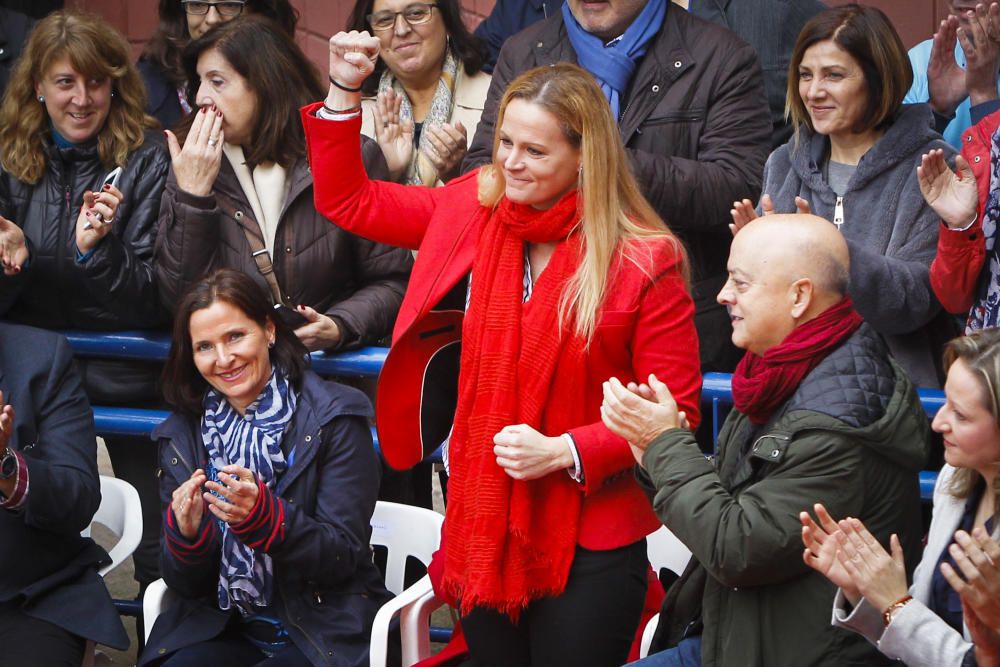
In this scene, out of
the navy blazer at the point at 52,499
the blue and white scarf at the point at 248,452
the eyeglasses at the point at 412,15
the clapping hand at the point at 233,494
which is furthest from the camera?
the eyeglasses at the point at 412,15

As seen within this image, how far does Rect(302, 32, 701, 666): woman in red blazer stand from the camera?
11.4 feet

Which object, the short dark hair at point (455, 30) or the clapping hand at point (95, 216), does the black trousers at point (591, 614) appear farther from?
the short dark hair at point (455, 30)

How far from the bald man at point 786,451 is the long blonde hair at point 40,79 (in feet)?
8.33

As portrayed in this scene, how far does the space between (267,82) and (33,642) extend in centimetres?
192

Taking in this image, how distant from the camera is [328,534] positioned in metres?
3.98

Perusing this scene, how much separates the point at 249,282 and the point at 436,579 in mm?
1036

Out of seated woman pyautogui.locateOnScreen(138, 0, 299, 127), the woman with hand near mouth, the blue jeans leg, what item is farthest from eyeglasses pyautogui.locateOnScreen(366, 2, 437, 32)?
the blue jeans leg

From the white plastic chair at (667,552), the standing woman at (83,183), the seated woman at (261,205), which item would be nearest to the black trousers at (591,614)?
the white plastic chair at (667,552)

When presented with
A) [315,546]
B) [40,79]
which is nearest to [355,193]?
[315,546]

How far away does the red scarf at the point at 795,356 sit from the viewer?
3.17m

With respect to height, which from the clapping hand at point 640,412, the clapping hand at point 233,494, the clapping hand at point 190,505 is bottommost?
the clapping hand at point 190,505

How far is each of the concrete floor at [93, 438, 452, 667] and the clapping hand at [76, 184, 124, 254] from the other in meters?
1.29

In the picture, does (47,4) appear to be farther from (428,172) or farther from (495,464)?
(495,464)

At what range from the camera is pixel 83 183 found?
505 cm
